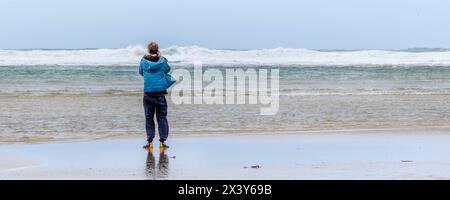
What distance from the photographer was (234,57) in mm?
61469

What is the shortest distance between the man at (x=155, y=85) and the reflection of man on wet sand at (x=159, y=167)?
61cm

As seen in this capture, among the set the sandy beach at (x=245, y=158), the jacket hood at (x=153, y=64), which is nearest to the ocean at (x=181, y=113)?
the sandy beach at (x=245, y=158)

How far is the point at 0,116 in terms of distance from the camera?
15.2 metres

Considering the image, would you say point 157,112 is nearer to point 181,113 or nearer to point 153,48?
point 153,48

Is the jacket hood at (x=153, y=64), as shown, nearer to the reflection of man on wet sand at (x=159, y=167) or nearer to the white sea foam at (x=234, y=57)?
the reflection of man on wet sand at (x=159, y=167)

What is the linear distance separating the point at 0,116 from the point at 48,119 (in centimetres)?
115

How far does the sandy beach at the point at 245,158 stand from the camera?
8117 millimetres

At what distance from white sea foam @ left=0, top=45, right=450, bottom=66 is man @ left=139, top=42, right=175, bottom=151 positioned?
43.0 metres

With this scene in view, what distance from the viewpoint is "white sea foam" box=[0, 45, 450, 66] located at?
5559 centimetres

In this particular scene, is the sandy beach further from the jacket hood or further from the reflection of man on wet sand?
the jacket hood

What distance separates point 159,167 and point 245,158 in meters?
1.11

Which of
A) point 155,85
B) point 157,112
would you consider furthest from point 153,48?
point 157,112
